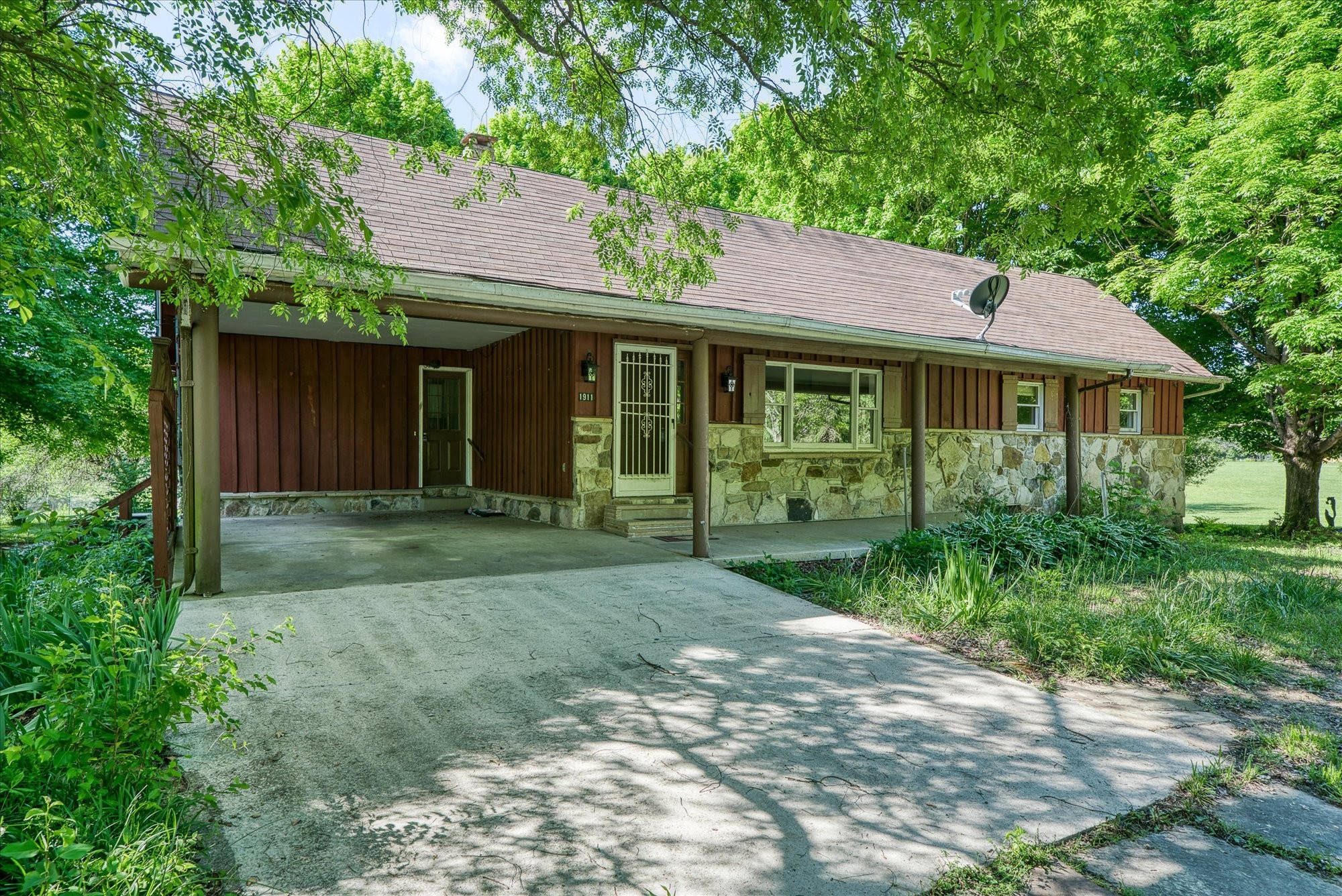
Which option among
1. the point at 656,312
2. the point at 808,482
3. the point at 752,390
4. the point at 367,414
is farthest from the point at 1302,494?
the point at 367,414

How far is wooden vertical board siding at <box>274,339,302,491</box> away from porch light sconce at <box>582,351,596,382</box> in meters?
4.21

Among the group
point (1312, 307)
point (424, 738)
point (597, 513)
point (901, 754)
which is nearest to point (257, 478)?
point (597, 513)

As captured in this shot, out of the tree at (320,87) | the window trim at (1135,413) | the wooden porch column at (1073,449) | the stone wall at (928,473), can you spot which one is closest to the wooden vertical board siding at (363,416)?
the tree at (320,87)

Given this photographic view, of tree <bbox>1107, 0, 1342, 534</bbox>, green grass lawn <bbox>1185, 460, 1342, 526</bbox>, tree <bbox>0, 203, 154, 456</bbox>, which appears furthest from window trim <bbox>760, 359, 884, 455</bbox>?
green grass lawn <bbox>1185, 460, 1342, 526</bbox>

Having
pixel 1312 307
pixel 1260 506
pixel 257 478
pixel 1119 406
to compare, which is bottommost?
pixel 1260 506

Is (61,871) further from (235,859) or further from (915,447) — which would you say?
(915,447)

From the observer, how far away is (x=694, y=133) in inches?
227

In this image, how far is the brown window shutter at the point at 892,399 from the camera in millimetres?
10578

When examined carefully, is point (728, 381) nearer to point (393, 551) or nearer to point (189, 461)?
point (393, 551)

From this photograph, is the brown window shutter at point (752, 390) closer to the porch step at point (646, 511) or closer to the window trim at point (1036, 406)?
the porch step at point (646, 511)

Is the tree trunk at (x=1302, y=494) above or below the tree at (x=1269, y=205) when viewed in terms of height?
below

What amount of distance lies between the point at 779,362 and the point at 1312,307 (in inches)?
353

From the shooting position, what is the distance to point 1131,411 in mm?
13516

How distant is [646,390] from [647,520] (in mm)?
1636
